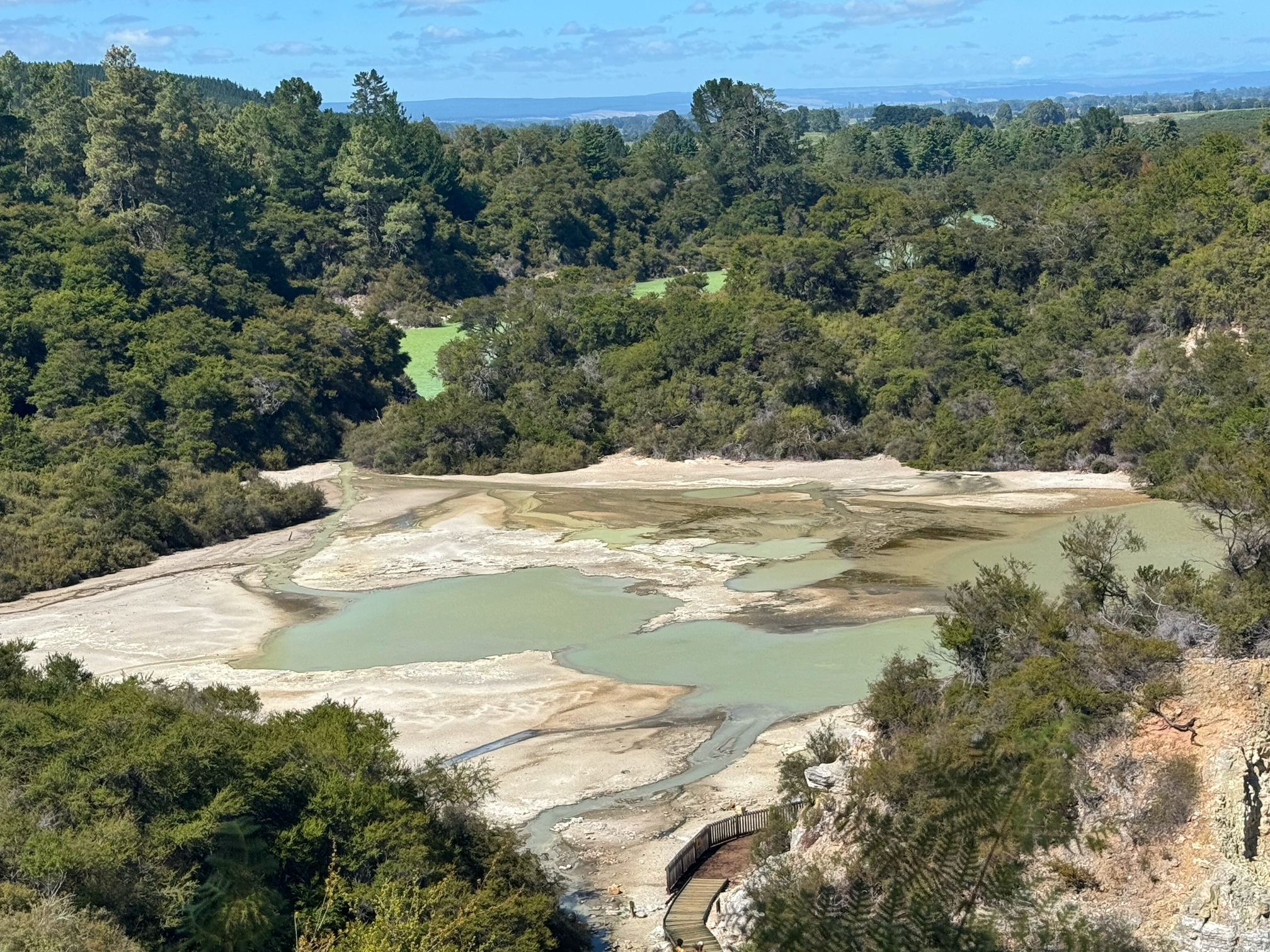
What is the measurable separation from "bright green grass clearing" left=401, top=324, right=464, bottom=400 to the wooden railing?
107ft

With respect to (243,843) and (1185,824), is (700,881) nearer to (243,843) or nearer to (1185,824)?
(243,843)

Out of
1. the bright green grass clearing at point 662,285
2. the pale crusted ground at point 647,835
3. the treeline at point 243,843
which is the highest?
the bright green grass clearing at point 662,285

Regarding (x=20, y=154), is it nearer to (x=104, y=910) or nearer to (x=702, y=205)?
(x=702, y=205)

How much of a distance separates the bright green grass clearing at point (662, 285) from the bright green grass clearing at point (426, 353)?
866 cm

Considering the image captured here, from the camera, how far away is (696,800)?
17.7 metres

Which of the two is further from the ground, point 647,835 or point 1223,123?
point 1223,123

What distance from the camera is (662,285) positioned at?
66.6 m

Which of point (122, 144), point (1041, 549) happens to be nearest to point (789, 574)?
point (1041, 549)

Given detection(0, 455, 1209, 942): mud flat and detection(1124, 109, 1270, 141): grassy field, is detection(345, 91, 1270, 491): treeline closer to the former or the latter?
detection(0, 455, 1209, 942): mud flat

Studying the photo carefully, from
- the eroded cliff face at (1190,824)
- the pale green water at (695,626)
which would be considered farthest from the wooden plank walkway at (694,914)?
the pale green water at (695,626)

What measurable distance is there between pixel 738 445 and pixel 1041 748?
2758cm

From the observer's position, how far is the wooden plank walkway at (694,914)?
14.0 m

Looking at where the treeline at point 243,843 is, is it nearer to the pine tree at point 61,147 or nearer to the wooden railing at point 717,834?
the wooden railing at point 717,834

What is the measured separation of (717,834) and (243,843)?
5468 millimetres
